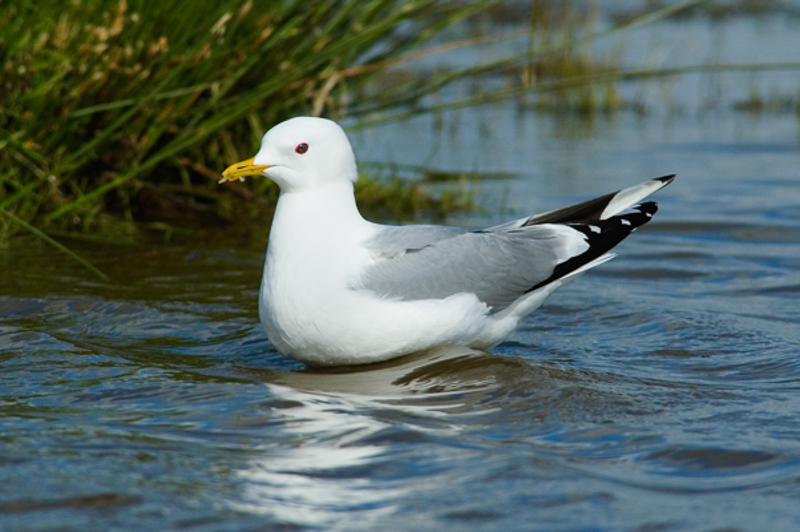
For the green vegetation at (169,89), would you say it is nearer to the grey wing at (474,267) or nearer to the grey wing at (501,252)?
the grey wing at (501,252)

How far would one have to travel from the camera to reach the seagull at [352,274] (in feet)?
13.2

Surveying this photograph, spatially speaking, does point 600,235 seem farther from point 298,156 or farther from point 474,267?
point 298,156

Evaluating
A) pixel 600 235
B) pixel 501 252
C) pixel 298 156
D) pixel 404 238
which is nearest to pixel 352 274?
pixel 404 238

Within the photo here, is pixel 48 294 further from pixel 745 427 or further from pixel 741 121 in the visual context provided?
pixel 741 121

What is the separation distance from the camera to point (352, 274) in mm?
4047

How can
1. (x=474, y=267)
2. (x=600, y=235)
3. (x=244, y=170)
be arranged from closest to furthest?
(x=244, y=170) < (x=474, y=267) < (x=600, y=235)

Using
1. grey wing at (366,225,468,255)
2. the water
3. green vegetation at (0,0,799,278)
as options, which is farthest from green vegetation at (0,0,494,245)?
grey wing at (366,225,468,255)

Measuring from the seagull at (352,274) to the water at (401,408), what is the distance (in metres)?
0.14

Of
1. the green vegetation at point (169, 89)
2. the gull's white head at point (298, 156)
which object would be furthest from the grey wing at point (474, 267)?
the green vegetation at point (169, 89)

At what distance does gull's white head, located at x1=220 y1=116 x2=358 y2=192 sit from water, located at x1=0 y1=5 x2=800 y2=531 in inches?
28.4

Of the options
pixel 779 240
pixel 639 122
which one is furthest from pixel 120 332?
pixel 639 122

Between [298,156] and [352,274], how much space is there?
0.49 m

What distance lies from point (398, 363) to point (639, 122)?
7154 mm

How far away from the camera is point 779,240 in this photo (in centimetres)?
676
